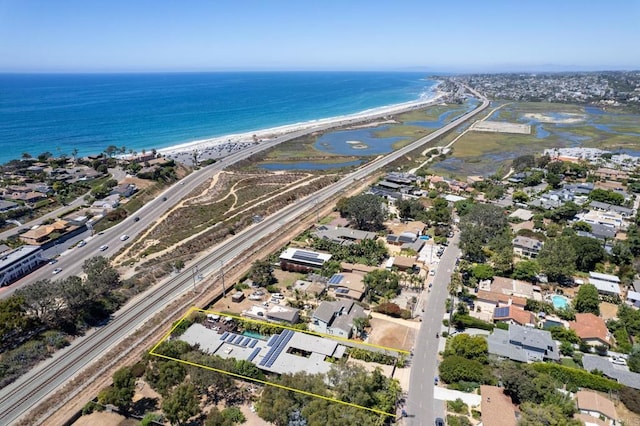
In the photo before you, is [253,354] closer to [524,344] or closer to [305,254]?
[305,254]

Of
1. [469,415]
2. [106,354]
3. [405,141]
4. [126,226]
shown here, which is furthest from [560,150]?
[106,354]

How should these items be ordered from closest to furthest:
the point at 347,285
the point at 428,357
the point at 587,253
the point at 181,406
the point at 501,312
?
1. the point at 181,406
2. the point at 428,357
3. the point at 501,312
4. the point at 347,285
5. the point at 587,253

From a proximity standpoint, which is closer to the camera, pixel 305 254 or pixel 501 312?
pixel 501 312

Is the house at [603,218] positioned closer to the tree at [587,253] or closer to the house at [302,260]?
the tree at [587,253]

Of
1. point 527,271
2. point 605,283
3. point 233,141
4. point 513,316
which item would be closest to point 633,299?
point 605,283

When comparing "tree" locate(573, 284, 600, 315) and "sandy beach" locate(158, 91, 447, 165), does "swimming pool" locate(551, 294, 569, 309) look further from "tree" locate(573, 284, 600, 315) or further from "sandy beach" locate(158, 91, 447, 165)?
"sandy beach" locate(158, 91, 447, 165)

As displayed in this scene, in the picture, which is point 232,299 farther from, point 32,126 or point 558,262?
point 32,126

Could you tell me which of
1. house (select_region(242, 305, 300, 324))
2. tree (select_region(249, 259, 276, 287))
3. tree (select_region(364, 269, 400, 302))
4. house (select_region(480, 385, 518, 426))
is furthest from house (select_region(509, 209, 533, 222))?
house (select_region(242, 305, 300, 324))
